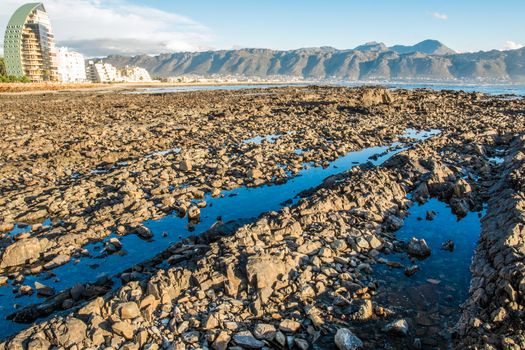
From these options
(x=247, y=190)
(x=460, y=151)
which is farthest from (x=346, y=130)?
(x=247, y=190)

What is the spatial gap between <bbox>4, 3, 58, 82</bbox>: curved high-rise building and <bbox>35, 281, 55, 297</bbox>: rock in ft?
472

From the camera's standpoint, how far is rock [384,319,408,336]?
6.93m

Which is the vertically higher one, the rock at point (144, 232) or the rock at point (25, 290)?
the rock at point (144, 232)

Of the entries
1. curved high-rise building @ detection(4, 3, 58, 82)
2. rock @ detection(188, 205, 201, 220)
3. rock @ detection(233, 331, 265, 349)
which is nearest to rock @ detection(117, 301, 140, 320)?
rock @ detection(233, 331, 265, 349)

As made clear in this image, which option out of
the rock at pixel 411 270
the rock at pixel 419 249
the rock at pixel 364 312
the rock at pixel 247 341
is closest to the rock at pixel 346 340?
the rock at pixel 364 312

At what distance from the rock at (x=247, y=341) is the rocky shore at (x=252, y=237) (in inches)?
1.0

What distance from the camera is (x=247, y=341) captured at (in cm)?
669

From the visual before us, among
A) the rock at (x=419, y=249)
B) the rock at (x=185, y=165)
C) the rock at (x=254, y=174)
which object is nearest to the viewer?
the rock at (x=419, y=249)

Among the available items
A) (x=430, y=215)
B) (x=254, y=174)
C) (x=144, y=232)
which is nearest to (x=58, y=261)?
(x=144, y=232)

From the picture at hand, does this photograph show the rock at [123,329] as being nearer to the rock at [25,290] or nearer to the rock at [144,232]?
the rock at [25,290]

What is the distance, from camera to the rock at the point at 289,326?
23.0ft

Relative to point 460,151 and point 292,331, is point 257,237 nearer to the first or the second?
point 292,331

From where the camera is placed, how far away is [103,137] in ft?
85.7

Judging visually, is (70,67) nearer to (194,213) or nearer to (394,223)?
(194,213)
